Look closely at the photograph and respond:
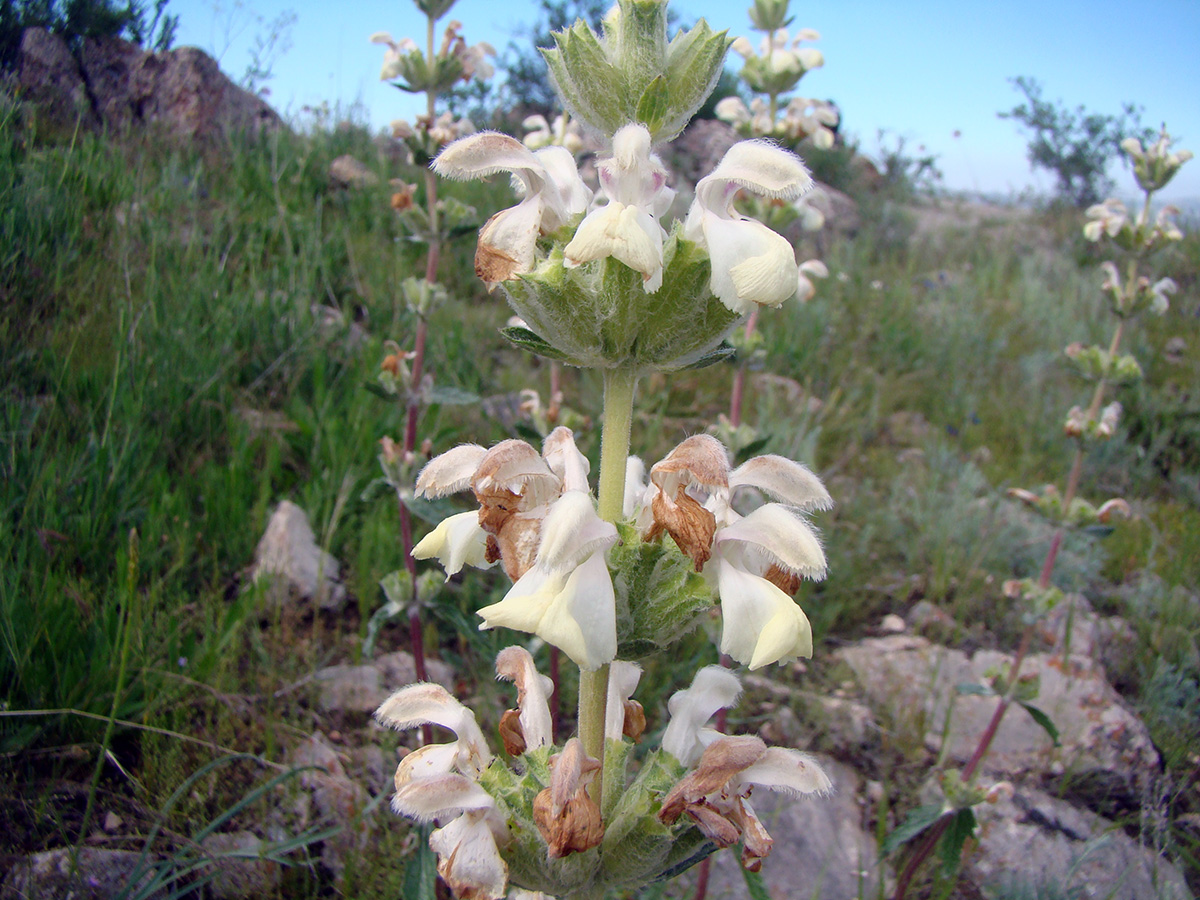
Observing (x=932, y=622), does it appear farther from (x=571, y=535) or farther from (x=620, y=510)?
(x=571, y=535)

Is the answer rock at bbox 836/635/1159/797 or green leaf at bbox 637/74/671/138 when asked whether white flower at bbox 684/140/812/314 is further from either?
rock at bbox 836/635/1159/797

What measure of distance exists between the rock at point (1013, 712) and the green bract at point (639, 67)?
8.02ft

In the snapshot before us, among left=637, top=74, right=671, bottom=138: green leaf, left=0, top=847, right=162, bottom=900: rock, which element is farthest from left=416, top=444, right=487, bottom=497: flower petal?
left=0, top=847, right=162, bottom=900: rock

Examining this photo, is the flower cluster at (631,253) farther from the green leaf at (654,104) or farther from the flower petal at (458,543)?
the flower petal at (458,543)

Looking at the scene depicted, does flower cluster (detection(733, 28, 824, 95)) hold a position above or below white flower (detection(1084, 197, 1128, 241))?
above

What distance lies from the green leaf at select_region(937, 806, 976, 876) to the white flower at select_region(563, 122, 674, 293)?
2148 mm

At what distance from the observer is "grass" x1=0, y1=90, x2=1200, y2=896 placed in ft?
6.31

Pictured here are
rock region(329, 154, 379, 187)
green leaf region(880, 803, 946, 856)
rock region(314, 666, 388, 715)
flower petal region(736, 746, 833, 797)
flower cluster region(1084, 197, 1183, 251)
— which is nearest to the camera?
flower petal region(736, 746, 833, 797)

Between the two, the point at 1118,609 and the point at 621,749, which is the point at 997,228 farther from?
the point at 621,749

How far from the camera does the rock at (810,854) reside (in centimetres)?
221

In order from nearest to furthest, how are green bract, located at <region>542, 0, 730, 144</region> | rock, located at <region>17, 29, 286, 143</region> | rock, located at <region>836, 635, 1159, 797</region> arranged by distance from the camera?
1. green bract, located at <region>542, 0, 730, 144</region>
2. rock, located at <region>836, 635, 1159, 797</region>
3. rock, located at <region>17, 29, 286, 143</region>

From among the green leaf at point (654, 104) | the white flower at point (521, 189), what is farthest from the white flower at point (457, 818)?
the green leaf at point (654, 104)

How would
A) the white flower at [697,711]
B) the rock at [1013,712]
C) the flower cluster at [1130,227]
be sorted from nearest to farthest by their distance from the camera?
1. the white flower at [697,711]
2. the rock at [1013,712]
3. the flower cluster at [1130,227]

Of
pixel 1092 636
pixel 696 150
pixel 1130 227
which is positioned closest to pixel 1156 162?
pixel 1130 227
